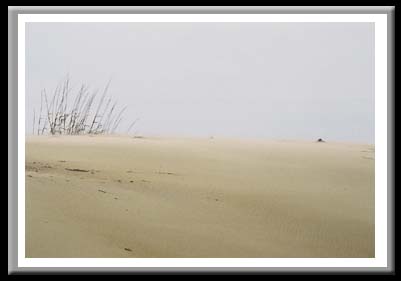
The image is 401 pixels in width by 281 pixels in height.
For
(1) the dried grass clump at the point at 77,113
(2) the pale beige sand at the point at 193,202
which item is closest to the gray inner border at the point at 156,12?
(2) the pale beige sand at the point at 193,202

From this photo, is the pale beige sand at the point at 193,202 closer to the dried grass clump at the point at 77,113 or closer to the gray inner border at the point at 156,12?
the gray inner border at the point at 156,12

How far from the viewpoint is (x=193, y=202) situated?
248cm

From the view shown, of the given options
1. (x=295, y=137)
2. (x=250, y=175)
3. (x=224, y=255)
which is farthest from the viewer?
(x=295, y=137)

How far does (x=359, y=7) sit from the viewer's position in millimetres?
2393

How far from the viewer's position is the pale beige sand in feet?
7.45

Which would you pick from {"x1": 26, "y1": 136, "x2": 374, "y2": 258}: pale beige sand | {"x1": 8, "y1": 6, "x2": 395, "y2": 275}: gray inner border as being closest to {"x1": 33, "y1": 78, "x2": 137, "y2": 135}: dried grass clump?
{"x1": 26, "y1": 136, "x2": 374, "y2": 258}: pale beige sand

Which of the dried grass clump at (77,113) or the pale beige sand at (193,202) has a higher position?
the dried grass clump at (77,113)

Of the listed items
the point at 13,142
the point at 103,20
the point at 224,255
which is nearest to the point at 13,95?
the point at 13,142

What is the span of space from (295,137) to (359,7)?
1478 mm

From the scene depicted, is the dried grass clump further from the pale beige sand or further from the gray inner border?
the gray inner border

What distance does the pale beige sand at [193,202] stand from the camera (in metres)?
2.27

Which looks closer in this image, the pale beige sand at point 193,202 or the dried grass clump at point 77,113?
the pale beige sand at point 193,202

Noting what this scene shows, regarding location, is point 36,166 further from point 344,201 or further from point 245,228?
point 344,201

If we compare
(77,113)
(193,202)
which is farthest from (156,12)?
(77,113)
